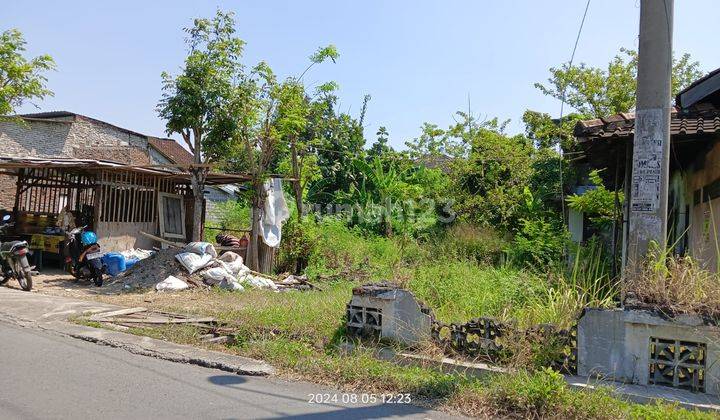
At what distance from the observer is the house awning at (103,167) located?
13234 mm

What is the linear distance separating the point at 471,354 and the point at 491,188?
14.5 metres

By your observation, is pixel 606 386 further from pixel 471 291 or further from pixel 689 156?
pixel 689 156

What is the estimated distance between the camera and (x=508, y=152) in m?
19.8

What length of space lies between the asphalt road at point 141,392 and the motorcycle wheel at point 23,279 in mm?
5217

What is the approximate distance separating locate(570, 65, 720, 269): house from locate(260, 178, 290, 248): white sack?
25.8 feet

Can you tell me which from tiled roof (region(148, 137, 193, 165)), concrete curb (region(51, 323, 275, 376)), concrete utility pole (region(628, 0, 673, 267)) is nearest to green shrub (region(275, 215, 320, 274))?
concrete curb (region(51, 323, 275, 376))

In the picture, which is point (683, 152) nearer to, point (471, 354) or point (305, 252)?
point (471, 354)

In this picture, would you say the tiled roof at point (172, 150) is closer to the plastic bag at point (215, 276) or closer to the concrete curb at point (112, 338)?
the plastic bag at point (215, 276)

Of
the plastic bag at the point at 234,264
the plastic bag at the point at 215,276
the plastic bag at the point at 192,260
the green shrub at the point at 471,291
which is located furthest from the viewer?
the plastic bag at the point at 234,264

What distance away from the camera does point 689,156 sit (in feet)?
29.7

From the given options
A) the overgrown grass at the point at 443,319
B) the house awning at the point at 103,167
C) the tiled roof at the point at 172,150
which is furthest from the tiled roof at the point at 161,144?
the overgrown grass at the point at 443,319

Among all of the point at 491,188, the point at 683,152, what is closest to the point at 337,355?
the point at 683,152

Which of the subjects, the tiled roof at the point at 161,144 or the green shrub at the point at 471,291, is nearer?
the green shrub at the point at 471,291

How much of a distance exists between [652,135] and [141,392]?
553cm
